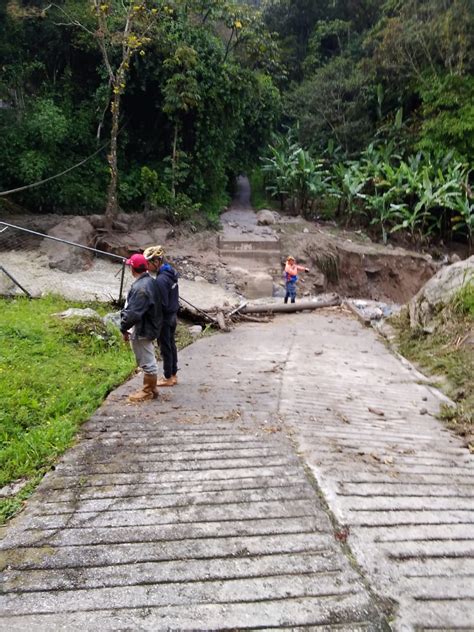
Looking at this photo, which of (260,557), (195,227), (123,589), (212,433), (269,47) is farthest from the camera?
(269,47)

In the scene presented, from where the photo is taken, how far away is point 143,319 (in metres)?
4.56

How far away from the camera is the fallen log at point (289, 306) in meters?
11.0

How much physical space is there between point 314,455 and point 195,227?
44.1 feet

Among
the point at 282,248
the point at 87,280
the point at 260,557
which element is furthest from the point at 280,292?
the point at 260,557

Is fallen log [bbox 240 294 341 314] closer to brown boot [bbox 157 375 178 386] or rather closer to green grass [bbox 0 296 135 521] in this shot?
green grass [bbox 0 296 135 521]

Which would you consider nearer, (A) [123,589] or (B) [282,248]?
(A) [123,589]

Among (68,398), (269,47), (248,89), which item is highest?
(269,47)

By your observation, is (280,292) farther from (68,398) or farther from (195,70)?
(68,398)

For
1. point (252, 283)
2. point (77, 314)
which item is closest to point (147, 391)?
point (77, 314)

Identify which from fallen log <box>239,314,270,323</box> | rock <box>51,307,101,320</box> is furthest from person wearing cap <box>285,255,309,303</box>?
rock <box>51,307,101,320</box>

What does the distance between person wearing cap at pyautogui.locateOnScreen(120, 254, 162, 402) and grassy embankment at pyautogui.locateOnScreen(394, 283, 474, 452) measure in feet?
9.60

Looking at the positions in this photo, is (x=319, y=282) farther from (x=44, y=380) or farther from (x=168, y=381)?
(x=44, y=380)

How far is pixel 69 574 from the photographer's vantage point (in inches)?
87.3

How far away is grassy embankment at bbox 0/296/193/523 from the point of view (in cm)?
346
